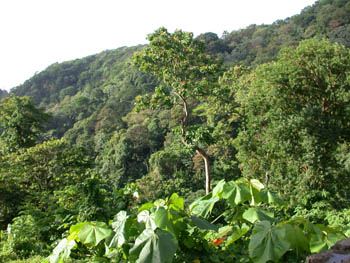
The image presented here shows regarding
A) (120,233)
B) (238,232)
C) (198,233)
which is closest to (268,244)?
(238,232)

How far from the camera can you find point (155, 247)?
142cm

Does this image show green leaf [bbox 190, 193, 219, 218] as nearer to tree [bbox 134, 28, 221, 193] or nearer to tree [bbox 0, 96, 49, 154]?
tree [bbox 134, 28, 221, 193]

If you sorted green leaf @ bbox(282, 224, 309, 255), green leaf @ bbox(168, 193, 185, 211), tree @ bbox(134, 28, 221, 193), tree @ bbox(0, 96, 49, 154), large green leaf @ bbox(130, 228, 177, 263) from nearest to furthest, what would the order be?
large green leaf @ bbox(130, 228, 177, 263) → green leaf @ bbox(282, 224, 309, 255) → green leaf @ bbox(168, 193, 185, 211) → tree @ bbox(134, 28, 221, 193) → tree @ bbox(0, 96, 49, 154)

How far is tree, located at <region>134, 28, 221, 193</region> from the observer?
8.33 m

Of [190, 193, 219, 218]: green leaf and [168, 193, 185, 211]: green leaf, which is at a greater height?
[168, 193, 185, 211]: green leaf

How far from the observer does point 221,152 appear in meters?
22.5

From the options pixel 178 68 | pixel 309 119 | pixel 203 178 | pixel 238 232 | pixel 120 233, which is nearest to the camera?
pixel 120 233

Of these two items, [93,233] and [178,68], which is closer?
[93,233]

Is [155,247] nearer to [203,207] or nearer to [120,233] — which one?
[120,233]

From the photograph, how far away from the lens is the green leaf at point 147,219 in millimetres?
1579

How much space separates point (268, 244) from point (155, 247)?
513 mm

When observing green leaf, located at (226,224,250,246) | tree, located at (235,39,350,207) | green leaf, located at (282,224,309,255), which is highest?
green leaf, located at (282,224,309,255)

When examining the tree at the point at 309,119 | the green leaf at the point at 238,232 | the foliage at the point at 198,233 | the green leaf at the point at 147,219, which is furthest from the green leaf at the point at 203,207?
the tree at the point at 309,119

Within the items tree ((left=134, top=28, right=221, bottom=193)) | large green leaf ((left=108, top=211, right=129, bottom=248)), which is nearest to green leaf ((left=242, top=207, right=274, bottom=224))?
large green leaf ((left=108, top=211, right=129, bottom=248))
